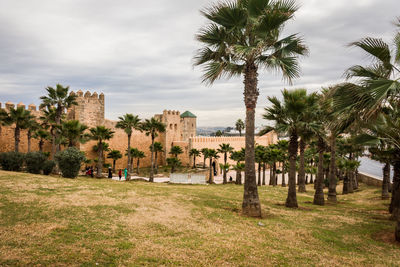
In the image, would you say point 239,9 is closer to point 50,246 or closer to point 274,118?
point 274,118

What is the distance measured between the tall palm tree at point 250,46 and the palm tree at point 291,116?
7.57 ft

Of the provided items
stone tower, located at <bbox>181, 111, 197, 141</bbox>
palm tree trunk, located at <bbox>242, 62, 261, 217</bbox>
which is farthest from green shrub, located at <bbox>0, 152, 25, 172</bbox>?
stone tower, located at <bbox>181, 111, 197, 141</bbox>

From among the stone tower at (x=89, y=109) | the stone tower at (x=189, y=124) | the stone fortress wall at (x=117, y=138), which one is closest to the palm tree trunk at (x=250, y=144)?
the stone fortress wall at (x=117, y=138)

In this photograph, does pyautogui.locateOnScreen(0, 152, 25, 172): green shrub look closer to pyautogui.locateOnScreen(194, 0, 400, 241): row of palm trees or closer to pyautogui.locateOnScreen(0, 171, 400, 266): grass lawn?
pyautogui.locateOnScreen(0, 171, 400, 266): grass lawn

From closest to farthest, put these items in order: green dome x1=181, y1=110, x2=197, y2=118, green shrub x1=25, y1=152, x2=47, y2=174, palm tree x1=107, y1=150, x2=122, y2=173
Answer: green shrub x1=25, y1=152, x2=47, y2=174
palm tree x1=107, y1=150, x2=122, y2=173
green dome x1=181, y1=110, x2=197, y2=118

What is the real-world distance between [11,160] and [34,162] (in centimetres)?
116

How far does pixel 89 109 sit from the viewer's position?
99.5ft

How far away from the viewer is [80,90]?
3005 centimetres

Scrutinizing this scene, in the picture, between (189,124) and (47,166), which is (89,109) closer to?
(47,166)

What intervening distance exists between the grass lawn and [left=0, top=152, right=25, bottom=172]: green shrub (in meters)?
6.15

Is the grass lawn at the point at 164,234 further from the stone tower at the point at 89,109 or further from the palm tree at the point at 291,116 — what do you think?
the stone tower at the point at 89,109

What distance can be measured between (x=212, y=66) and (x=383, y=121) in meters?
5.28

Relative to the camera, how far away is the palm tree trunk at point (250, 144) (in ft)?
28.9

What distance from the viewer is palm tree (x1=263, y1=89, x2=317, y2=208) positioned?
1097 centimetres
